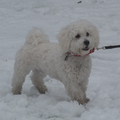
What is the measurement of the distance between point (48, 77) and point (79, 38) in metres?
2.04

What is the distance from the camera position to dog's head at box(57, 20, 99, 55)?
324 centimetres

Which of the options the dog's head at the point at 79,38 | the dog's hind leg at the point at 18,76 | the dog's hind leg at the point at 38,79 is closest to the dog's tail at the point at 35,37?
the dog's hind leg at the point at 18,76

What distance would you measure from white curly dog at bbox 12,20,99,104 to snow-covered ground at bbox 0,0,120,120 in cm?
33

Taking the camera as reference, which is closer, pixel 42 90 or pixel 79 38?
pixel 79 38

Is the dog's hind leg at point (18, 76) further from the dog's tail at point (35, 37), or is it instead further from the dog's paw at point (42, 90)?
the dog's tail at point (35, 37)

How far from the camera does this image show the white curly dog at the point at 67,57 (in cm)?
336

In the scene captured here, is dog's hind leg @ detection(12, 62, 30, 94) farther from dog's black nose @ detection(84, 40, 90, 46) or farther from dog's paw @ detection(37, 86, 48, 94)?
dog's black nose @ detection(84, 40, 90, 46)

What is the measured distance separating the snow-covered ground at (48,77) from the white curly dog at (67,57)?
333 mm

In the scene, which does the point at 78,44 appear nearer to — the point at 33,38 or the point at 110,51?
the point at 33,38

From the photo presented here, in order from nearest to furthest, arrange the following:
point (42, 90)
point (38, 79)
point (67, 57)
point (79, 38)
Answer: point (79, 38), point (67, 57), point (42, 90), point (38, 79)

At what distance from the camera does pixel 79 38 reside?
3.35m

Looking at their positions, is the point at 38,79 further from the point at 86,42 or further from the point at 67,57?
the point at 86,42

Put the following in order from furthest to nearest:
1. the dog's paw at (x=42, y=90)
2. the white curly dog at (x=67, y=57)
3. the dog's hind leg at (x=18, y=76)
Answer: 1. the dog's paw at (x=42, y=90)
2. the dog's hind leg at (x=18, y=76)
3. the white curly dog at (x=67, y=57)

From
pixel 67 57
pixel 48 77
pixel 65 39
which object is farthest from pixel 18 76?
pixel 65 39
